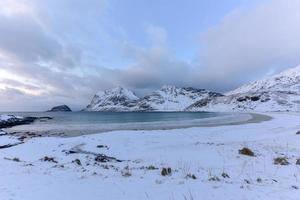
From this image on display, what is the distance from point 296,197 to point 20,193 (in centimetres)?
1041

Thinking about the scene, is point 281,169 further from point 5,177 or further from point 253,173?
point 5,177

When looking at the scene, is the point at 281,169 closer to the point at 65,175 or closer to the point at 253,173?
the point at 253,173

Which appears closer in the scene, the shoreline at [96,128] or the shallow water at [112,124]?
the shoreline at [96,128]

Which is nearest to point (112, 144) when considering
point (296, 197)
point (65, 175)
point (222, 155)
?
point (222, 155)

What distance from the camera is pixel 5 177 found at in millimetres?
12492

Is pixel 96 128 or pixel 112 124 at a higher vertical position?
pixel 112 124

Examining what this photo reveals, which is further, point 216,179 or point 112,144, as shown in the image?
point 112,144

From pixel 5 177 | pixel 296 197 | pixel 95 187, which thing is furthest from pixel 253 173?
pixel 5 177

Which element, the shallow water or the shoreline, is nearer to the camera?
the shoreline

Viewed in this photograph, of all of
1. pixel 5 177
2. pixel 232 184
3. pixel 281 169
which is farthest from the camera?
pixel 281 169

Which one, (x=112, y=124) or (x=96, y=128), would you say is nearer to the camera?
(x=96, y=128)

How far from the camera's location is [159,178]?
11828 mm

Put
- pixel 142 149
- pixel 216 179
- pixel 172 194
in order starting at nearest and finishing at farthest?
pixel 172 194 < pixel 216 179 < pixel 142 149

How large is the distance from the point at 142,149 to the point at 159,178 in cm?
1513
